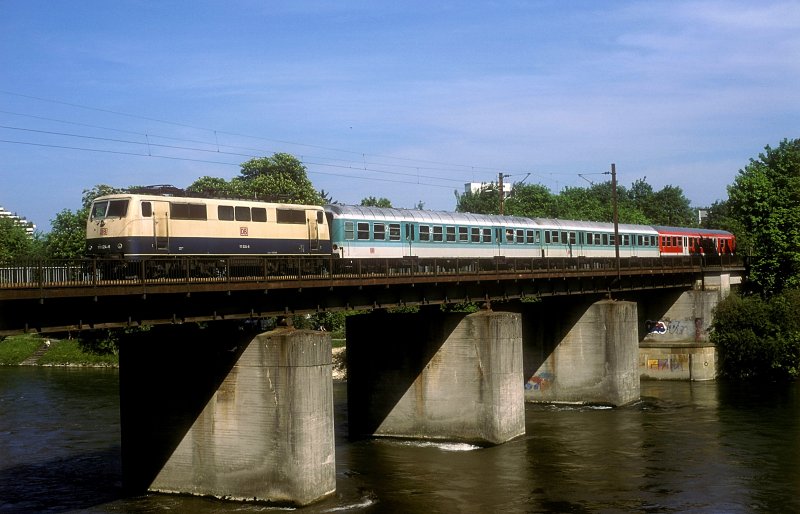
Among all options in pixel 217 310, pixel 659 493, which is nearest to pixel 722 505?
pixel 659 493

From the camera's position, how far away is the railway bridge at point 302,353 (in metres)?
31.8

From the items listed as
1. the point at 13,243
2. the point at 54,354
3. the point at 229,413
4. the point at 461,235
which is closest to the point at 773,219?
the point at 461,235

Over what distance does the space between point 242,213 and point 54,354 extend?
62084 millimetres

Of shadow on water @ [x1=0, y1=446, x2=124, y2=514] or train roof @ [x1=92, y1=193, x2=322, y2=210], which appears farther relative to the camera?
train roof @ [x1=92, y1=193, x2=322, y2=210]

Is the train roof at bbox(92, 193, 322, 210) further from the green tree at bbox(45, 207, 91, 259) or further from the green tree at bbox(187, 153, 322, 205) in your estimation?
the green tree at bbox(187, 153, 322, 205)

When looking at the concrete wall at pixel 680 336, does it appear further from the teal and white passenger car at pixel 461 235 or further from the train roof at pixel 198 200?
the train roof at pixel 198 200

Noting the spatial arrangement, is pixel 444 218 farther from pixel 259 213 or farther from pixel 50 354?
pixel 50 354

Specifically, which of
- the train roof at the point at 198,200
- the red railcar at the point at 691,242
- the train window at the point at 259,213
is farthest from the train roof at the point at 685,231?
the train window at the point at 259,213

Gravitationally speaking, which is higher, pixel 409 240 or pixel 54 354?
pixel 409 240

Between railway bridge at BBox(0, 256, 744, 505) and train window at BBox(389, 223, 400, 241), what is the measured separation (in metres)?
2.30

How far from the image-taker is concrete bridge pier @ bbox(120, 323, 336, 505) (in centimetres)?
3419

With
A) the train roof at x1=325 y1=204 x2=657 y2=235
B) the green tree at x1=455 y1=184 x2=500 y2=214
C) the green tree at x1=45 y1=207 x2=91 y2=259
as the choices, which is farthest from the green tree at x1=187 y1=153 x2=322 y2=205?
the green tree at x1=455 y1=184 x2=500 y2=214

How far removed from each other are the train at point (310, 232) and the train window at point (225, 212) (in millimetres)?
44

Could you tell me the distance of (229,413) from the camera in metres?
35.2
